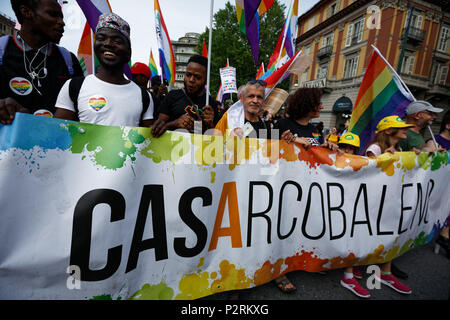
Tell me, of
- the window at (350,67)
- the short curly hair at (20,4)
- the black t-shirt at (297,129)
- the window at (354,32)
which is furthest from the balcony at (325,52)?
the short curly hair at (20,4)

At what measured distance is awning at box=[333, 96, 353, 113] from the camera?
1805 centimetres

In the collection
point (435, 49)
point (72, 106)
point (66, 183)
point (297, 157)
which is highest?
point (435, 49)

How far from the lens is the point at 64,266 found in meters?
1.15

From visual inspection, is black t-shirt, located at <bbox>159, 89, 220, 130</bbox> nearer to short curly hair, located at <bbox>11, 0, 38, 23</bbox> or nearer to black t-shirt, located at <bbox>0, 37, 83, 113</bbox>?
black t-shirt, located at <bbox>0, 37, 83, 113</bbox>

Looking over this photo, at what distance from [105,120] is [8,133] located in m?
0.47

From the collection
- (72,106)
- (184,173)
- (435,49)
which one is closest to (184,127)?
(184,173)

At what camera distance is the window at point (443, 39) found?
17828mm

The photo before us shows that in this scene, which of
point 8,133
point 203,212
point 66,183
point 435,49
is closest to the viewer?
point 8,133

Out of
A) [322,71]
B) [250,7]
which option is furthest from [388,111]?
[322,71]

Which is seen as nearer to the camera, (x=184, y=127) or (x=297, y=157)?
(x=184, y=127)

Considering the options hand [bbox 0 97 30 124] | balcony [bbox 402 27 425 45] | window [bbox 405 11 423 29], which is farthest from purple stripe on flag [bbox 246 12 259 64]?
window [bbox 405 11 423 29]

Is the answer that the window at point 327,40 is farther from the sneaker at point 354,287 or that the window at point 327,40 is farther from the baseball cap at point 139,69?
the sneaker at point 354,287

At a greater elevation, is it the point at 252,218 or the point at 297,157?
the point at 297,157
